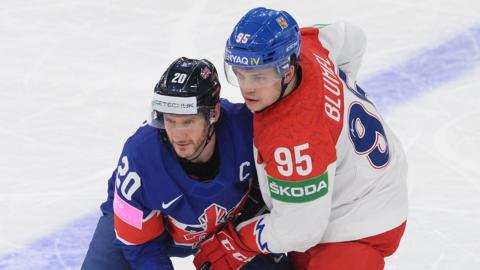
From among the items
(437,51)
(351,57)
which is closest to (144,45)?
(437,51)

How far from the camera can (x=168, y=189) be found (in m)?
3.30

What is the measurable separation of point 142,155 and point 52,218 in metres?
1.24

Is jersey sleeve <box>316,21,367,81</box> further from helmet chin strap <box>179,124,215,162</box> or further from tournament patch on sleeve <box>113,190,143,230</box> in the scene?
tournament patch on sleeve <box>113,190,143,230</box>

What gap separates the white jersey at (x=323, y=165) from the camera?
3.07 metres

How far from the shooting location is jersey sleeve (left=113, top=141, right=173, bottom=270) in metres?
3.29

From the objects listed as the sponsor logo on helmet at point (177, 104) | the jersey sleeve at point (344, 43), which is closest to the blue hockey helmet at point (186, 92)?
the sponsor logo on helmet at point (177, 104)

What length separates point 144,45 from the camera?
5836mm

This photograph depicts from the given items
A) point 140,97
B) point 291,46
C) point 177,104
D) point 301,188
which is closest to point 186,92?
point 177,104

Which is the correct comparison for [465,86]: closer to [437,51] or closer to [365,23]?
[437,51]

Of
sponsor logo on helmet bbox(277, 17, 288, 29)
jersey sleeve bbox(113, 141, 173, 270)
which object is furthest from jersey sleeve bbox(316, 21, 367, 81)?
jersey sleeve bbox(113, 141, 173, 270)

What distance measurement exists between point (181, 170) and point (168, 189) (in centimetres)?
8

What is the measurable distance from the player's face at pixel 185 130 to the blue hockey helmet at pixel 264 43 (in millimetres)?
211

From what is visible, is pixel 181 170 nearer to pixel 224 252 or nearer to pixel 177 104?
pixel 177 104

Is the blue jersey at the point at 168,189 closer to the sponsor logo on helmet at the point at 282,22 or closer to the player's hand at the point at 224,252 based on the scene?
the player's hand at the point at 224,252
